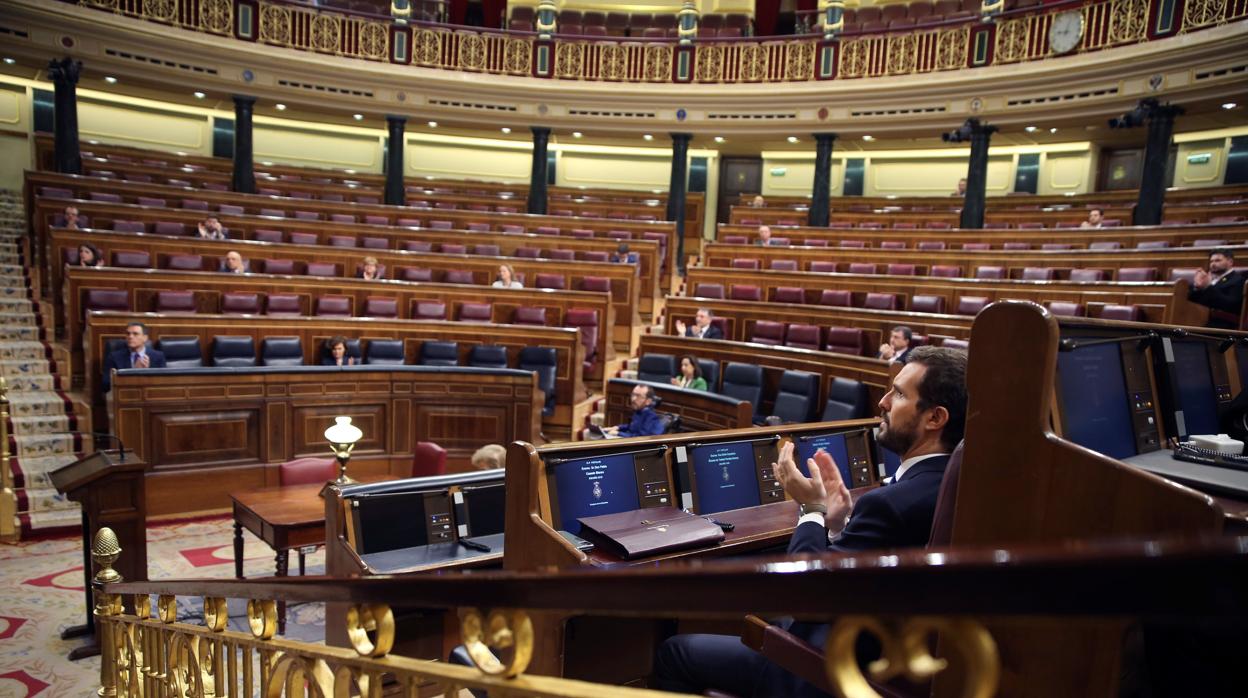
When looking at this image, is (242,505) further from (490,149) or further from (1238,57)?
(490,149)

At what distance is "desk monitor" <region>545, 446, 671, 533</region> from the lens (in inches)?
96.3

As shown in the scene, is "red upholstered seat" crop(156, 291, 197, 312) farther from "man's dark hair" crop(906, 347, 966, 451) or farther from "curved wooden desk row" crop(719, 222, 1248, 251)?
"curved wooden desk row" crop(719, 222, 1248, 251)

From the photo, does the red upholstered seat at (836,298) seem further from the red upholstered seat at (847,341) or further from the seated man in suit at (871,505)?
the seated man in suit at (871,505)

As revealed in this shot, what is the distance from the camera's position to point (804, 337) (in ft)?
22.5

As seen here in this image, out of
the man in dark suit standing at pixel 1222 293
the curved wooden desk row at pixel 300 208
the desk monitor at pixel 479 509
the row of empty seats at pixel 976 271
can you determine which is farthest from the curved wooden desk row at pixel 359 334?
the man in dark suit standing at pixel 1222 293

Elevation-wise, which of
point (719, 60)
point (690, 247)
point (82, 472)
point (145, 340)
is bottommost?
point (82, 472)

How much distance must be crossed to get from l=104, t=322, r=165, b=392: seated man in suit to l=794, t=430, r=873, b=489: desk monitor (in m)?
4.60

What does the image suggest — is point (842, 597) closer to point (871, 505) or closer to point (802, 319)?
point (871, 505)

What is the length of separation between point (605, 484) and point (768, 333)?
487cm

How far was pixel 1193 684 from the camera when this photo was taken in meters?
0.89

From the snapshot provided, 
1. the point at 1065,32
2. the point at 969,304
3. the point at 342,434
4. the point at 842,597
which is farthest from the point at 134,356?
the point at 1065,32

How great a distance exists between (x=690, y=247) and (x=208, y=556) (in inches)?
417

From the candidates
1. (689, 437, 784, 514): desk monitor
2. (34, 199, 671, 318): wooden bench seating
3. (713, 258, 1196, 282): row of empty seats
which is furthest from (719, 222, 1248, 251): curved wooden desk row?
(689, 437, 784, 514): desk monitor

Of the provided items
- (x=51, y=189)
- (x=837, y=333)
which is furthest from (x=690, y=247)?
(x=51, y=189)
